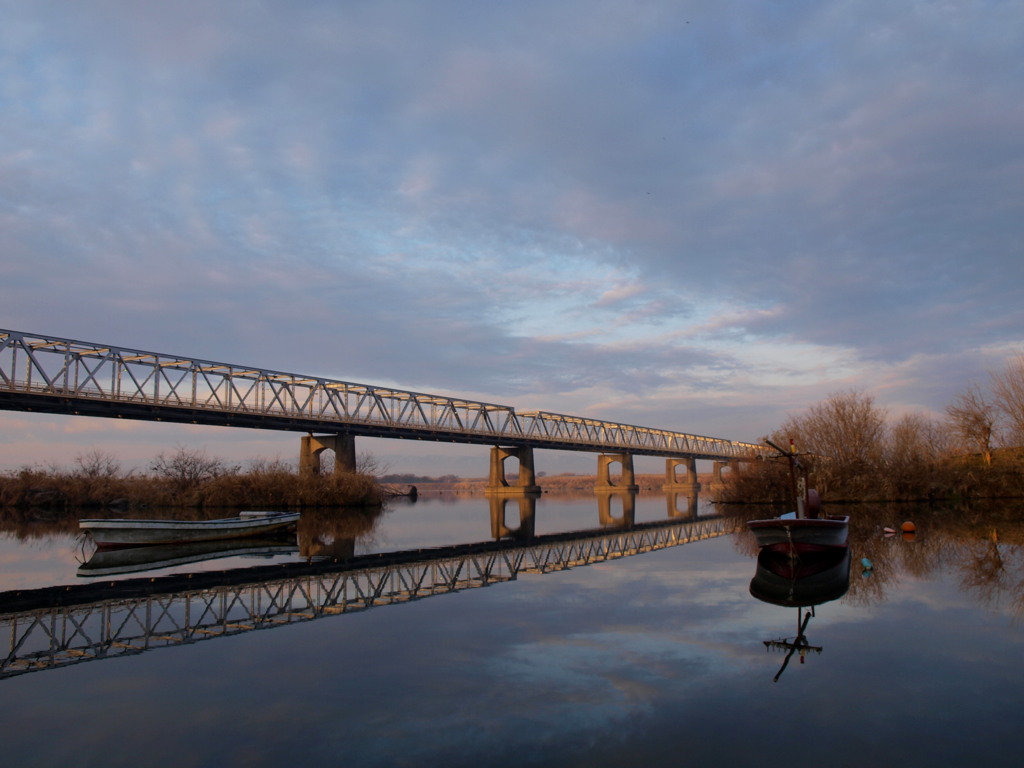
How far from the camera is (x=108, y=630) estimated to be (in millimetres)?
12320

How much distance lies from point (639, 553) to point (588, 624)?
12771 mm

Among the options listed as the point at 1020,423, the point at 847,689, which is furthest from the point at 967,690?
the point at 1020,423

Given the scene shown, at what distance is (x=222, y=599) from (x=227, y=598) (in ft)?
0.42

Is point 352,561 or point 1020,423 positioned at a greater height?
point 1020,423

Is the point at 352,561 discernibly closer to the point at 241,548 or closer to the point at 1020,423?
the point at 241,548

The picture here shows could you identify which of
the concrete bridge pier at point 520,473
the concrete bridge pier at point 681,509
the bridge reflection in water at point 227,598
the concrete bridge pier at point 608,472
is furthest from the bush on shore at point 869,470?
the concrete bridge pier at point 608,472

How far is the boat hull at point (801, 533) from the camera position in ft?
59.3

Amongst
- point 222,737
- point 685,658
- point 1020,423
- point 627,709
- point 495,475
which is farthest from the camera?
point 495,475

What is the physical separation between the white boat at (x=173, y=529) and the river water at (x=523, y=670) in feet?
27.3

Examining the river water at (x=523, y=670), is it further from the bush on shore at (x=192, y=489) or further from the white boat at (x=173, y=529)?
the bush on shore at (x=192, y=489)

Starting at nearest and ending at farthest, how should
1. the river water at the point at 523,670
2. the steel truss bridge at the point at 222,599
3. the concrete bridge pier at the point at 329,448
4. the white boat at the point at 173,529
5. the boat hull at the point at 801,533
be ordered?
the river water at the point at 523,670 < the steel truss bridge at the point at 222,599 < the boat hull at the point at 801,533 < the white boat at the point at 173,529 < the concrete bridge pier at the point at 329,448

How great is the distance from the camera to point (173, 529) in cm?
2852

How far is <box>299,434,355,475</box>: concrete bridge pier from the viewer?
6850 cm

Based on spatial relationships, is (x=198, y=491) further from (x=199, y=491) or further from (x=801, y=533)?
(x=801, y=533)
